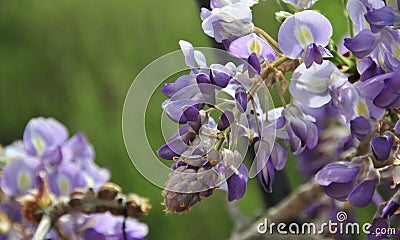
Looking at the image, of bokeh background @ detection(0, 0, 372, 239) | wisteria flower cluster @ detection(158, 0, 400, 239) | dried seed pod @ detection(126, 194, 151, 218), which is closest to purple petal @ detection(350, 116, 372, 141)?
wisteria flower cluster @ detection(158, 0, 400, 239)

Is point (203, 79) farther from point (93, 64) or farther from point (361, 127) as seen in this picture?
point (93, 64)

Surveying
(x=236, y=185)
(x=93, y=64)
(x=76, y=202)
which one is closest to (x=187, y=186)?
(x=236, y=185)

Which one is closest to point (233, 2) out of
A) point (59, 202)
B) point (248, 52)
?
point (248, 52)

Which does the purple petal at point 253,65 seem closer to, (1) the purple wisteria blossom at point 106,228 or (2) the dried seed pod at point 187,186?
(2) the dried seed pod at point 187,186

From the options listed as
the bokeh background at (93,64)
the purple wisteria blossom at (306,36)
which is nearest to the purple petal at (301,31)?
the purple wisteria blossom at (306,36)

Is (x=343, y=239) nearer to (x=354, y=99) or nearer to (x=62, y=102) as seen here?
(x=354, y=99)

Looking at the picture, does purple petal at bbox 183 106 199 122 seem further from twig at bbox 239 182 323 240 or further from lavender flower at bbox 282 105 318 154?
twig at bbox 239 182 323 240
